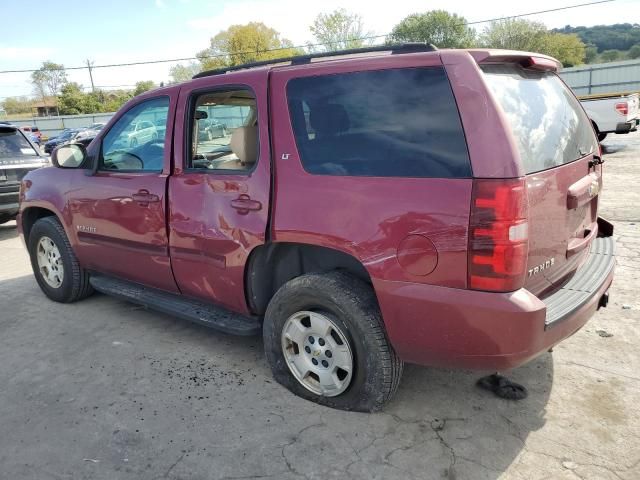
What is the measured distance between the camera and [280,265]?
3305 mm

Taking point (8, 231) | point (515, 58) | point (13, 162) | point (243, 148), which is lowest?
point (8, 231)

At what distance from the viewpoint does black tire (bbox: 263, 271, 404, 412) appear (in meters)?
2.72

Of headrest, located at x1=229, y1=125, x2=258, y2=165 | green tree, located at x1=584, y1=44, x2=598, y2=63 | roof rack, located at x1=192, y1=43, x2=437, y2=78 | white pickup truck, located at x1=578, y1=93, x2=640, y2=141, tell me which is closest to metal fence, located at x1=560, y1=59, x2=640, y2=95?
white pickup truck, located at x1=578, y1=93, x2=640, y2=141

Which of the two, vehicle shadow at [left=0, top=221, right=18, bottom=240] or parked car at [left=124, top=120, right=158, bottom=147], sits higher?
parked car at [left=124, top=120, right=158, bottom=147]

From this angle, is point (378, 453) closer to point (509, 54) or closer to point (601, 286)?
point (601, 286)

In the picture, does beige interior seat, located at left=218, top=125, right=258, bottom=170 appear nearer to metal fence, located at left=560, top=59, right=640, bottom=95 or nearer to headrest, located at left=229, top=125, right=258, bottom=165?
headrest, located at left=229, top=125, right=258, bottom=165

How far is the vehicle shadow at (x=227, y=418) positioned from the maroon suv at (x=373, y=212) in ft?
0.79

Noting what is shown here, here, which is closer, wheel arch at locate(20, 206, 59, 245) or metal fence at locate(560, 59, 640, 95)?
wheel arch at locate(20, 206, 59, 245)

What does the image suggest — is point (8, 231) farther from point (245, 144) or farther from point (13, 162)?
point (245, 144)

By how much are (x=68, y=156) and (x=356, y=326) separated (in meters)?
3.17

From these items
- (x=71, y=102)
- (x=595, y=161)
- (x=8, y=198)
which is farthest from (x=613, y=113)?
(x=71, y=102)

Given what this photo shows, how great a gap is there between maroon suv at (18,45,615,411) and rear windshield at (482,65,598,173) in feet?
0.05

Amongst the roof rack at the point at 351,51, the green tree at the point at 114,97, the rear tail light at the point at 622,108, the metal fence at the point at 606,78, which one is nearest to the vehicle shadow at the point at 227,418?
the roof rack at the point at 351,51

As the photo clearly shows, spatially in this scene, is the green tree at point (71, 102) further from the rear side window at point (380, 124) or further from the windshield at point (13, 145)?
the rear side window at point (380, 124)
